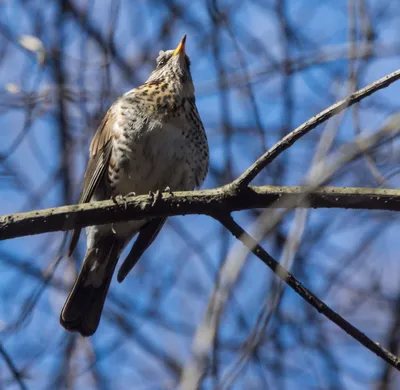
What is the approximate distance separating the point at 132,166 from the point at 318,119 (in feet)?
5.57

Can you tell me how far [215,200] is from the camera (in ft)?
9.61

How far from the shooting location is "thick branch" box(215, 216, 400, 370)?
2.54 m

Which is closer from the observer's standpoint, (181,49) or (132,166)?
(132,166)

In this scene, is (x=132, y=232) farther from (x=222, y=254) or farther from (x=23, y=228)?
(x=23, y=228)

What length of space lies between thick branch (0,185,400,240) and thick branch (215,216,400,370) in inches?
5.8

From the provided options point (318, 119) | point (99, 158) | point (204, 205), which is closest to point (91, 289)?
point (99, 158)

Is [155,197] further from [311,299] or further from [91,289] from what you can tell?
[91,289]

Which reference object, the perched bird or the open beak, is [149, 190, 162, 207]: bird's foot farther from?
the open beak

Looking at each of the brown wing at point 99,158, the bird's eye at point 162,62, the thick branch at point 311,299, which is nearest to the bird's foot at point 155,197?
the thick branch at point 311,299

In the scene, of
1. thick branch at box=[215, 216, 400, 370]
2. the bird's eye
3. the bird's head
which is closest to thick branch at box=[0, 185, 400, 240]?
thick branch at box=[215, 216, 400, 370]

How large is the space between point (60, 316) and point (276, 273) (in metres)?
1.97

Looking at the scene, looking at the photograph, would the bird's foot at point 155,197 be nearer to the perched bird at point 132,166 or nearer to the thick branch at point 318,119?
the thick branch at point 318,119

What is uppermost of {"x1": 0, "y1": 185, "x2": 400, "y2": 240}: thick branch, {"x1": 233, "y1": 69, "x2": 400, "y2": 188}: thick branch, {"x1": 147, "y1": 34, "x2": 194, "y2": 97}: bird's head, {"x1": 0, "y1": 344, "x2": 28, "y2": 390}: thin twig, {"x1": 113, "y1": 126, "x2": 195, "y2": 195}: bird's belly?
{"x1": 147, "y1": 34, "x2": 194, "y2": 97}: bird's head

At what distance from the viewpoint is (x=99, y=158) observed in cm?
432
